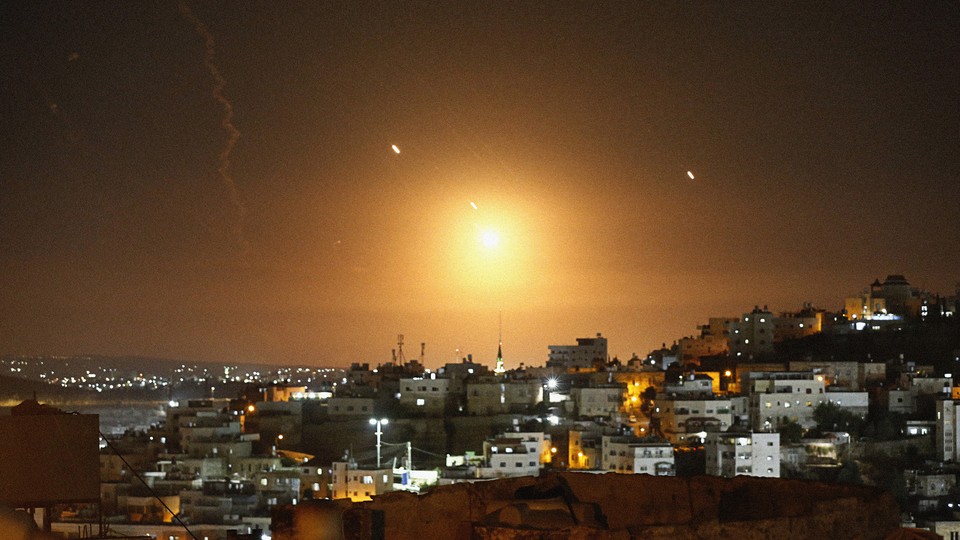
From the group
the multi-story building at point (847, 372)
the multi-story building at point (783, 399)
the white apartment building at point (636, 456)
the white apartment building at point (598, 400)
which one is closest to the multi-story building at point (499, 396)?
the white apartment building at point (598, 400)

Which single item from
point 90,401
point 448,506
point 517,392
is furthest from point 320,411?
point 448,506

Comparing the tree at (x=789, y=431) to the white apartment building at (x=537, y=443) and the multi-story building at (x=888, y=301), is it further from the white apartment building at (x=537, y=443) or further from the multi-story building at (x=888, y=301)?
the multi-story building at (x=888, y=301)

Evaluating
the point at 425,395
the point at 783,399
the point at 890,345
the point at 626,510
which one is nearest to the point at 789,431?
the point at 783,399

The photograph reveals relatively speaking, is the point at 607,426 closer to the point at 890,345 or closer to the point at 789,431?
the point at 789,431

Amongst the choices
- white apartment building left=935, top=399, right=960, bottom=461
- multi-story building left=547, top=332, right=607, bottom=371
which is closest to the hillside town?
white apartment building left=935, top=399, right=960, bottom=461

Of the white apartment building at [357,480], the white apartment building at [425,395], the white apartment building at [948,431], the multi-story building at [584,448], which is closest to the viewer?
the white apartment building at [357,480]
